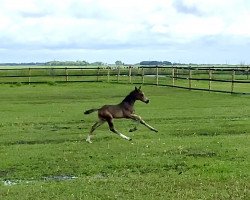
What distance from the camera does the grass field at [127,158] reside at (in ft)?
33.4

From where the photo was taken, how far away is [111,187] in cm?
1041

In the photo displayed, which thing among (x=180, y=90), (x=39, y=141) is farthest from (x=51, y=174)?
(x=180, y=90)

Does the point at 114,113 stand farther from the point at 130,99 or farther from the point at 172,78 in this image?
the point at 172,78

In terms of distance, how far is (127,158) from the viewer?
13273 millimetres

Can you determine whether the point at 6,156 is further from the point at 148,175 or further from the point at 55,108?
the point at 55,108

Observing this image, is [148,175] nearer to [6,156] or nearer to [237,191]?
[237,191]

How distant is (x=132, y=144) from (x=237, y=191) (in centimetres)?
592

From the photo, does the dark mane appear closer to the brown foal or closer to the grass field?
the brown foal

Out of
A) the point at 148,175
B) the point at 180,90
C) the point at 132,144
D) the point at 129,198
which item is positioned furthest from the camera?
the point at 180,90

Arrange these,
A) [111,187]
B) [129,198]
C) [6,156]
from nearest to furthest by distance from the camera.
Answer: [129,198] → [111,187] → [6,156]

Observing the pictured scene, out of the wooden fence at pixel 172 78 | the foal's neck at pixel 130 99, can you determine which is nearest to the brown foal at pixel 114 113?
the foal's neck at pixel 130 99

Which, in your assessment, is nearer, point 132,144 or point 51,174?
point 51,174

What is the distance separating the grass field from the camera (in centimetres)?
1018

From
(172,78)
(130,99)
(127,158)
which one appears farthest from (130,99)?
(172,78)
